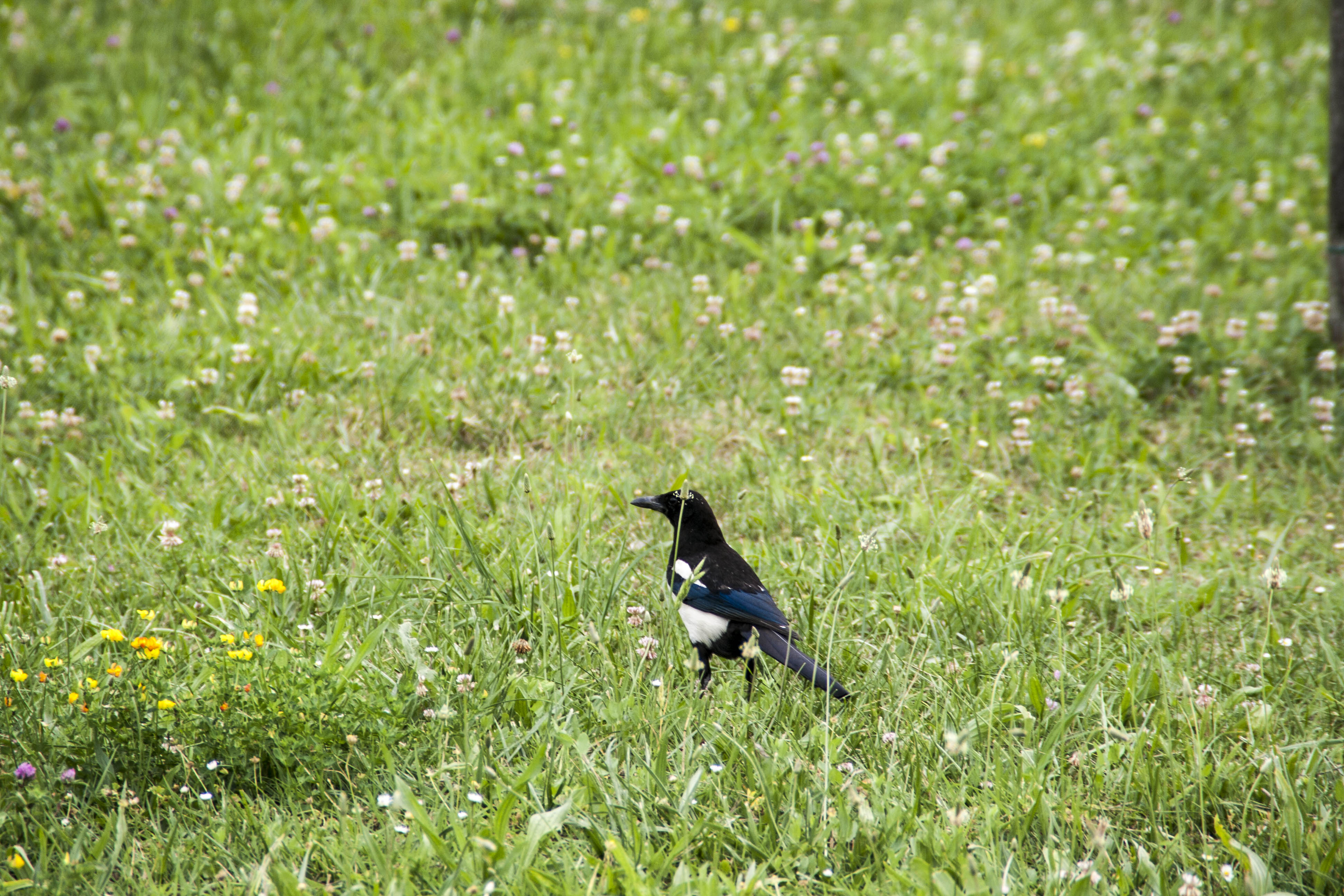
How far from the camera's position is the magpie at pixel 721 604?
9.75 ft

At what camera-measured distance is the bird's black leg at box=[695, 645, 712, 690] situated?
3102 millimetres

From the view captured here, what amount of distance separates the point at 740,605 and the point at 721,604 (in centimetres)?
6

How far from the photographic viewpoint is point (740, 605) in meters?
3.10

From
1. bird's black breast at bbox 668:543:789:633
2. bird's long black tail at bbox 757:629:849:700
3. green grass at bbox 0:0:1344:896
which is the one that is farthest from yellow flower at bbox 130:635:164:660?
bird's long black tail at bbox 757:629:849:700

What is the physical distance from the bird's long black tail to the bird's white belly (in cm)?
12

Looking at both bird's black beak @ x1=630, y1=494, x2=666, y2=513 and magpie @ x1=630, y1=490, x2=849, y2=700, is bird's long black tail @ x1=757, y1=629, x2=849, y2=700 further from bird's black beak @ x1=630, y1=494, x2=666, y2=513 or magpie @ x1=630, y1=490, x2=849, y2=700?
bird's black beak @ x1=630, y1=494, x2=666, y2=513

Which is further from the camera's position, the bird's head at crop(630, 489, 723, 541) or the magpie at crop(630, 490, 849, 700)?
the bird's head at crop(630, 489, 723, 541)

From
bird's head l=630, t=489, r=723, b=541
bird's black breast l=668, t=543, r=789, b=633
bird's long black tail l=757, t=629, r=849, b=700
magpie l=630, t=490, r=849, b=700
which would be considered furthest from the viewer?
bird's head l=630, t=489, r=723, b=541

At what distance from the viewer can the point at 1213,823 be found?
2.56 m

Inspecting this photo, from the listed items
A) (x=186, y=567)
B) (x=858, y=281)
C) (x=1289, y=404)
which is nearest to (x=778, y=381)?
(x=858, y=281)

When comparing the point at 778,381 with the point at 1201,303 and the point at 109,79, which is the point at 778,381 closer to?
the point at 1201,303

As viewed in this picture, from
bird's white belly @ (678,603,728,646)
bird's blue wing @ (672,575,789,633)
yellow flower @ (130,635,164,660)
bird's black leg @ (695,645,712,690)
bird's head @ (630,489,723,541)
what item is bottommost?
bird's black leg @ (695,645,712,690)

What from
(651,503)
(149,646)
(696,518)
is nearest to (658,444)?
(651,503)

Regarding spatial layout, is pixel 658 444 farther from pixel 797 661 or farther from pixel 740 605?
pixel 797 661
